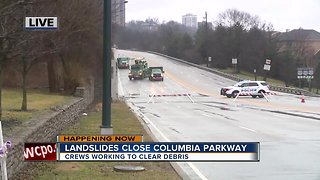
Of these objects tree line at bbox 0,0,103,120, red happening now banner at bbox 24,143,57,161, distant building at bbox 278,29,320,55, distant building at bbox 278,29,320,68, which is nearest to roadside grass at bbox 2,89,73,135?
tree line at bbox 0,0,103,120

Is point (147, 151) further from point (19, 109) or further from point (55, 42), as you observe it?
point (55, 42)

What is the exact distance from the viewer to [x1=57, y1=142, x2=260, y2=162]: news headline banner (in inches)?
263

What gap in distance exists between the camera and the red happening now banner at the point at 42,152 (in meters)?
6.81

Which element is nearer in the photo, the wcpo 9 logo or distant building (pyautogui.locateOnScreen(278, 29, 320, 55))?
the wcpo 9 logo

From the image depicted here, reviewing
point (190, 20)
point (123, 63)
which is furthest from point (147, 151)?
point (190, 20)

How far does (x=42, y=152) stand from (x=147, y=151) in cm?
154

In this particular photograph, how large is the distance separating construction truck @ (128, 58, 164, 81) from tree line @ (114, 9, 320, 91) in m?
16.1

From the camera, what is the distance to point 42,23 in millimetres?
7742

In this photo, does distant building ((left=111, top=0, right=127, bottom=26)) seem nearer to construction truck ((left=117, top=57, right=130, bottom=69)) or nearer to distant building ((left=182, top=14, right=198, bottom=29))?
construction truck ((left=117, top=57, right=130, bottom=69))

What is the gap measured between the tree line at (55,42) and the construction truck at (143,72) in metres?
32.2

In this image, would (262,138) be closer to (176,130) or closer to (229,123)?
(176,130)

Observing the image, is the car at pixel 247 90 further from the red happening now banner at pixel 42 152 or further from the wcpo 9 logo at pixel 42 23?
the red happening now banner at pixel 42 152

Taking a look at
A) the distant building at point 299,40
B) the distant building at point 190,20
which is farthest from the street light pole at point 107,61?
the distant building at point 190,20

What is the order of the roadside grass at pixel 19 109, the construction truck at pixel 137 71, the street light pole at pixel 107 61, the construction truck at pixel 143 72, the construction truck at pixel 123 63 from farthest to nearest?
1. the construction truck at pixel 123 63
2. the construction truck at pixel 137 71
3. the construction truck at pixel 143 72
4. the roadside grass at pixel 19 109
5. the street light pole at pixel 107 61
